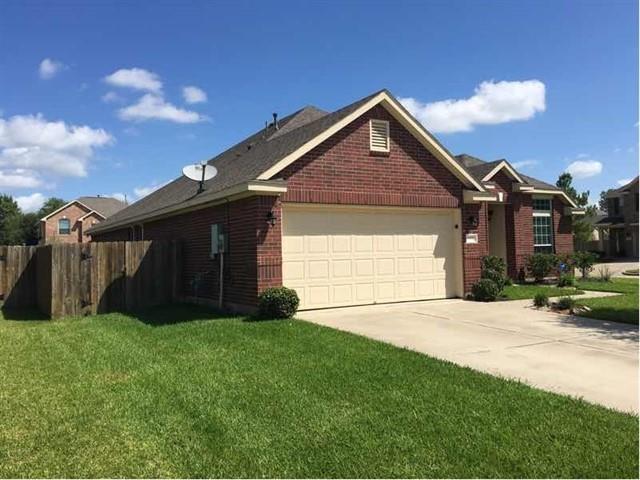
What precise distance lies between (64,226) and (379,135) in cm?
5340

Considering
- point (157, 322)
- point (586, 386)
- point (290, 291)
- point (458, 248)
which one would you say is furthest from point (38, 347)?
point (458, 248)

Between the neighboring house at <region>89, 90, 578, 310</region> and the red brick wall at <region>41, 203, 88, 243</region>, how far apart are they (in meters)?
46.9

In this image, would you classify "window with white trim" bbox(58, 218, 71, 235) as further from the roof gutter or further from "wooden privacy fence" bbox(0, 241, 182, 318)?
"wooden privacy fence" bbox(0, 241, 182, 318)

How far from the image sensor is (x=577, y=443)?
14.0ft

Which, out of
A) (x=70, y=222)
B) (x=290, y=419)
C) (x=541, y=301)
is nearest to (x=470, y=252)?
(x=541, y=301)

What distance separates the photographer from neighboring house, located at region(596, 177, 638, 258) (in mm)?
42125

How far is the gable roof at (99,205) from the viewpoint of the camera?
2302 inches

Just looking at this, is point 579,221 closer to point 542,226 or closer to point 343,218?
point 542,226

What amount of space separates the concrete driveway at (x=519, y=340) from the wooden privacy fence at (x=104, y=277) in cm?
450

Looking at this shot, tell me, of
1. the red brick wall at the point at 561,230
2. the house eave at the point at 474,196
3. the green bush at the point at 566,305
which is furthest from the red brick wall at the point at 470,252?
the red brick wall at the point at 561,230

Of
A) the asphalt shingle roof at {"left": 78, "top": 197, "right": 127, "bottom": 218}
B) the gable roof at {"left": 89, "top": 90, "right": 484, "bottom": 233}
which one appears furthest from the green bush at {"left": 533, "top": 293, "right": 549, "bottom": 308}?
the asphalt shingle roof at {"left": 78, "top": 197, "right": 127, "bottom": 218}

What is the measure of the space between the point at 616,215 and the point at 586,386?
45.4m

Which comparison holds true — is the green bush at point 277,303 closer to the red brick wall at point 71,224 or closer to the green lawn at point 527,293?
the green lawn at point 527,293

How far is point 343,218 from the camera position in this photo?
1261 cm
